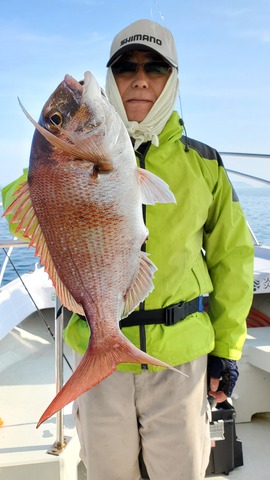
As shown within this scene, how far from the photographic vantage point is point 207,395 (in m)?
1.94

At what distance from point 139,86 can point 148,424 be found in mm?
1395

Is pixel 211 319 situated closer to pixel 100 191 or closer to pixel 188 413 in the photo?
pixel 188 413

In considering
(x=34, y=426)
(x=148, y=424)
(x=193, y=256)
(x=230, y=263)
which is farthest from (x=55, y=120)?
(x=34, y=426)

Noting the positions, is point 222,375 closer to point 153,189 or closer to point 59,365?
point 59,365

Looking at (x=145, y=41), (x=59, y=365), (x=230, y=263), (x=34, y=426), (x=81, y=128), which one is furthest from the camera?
→ (x=34, y=426)

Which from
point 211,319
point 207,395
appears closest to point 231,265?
point 211,319

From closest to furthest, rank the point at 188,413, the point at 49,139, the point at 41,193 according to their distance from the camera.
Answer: the point at 49,139
the point at 41,193
the point at 188,413

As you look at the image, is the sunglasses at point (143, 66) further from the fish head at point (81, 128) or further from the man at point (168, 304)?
the fish head at point (81, 128)

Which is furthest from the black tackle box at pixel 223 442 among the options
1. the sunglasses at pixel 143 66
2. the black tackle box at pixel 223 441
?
the sunglasses at pixel 143 66

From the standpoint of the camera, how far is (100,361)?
128 centimetres

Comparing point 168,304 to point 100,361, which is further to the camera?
point 168,304

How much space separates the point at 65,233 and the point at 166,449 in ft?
3.40

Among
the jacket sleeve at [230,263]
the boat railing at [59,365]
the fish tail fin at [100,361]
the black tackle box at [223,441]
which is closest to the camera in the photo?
the fish tail fin at [100,361]

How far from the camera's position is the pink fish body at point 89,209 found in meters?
1.25
